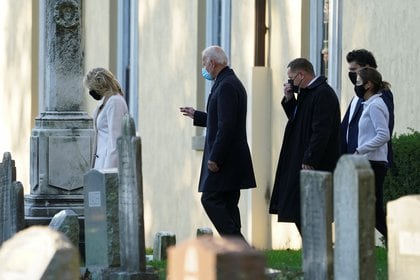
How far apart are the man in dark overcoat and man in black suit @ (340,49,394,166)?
16.9 inches

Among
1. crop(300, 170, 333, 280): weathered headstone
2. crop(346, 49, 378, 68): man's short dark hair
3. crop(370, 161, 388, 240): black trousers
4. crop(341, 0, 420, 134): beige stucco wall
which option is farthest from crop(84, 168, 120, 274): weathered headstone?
crop(341, 0, 420, 134): beige stucco wall

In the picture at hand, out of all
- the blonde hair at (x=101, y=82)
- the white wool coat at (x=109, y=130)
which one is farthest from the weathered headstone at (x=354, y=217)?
the blonde hair at (x=101, y=82)

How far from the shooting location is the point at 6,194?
14.8 meters

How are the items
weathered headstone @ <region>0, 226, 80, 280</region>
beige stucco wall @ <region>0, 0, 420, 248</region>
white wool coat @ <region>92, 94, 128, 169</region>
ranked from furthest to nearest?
beige stucco wall @ <region>0, 0, 420, 248</region>, white wool coat @ <region>92, 94, 128, 169</region>, weathered headstone @ <region>0, 226, 80, 280</region>

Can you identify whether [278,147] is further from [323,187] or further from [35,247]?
[35,247]

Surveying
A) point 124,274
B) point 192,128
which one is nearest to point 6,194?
point 124,274

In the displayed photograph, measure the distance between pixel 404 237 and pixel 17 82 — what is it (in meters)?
19.0

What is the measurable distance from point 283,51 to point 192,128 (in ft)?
8.48

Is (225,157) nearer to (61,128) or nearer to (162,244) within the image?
(162,244)

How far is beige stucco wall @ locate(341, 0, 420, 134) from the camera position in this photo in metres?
16.6

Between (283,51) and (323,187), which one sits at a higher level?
(283,51)

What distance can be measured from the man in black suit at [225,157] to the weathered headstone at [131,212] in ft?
3.84

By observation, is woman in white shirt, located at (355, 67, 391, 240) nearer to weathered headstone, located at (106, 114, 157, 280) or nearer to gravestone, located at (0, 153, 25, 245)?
weathered headstone, located at (106, 114, 157, 280)

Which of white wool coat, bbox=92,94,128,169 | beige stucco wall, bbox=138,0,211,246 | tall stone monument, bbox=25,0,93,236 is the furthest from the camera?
beige stucco wall, bbox=138,0,211,246
